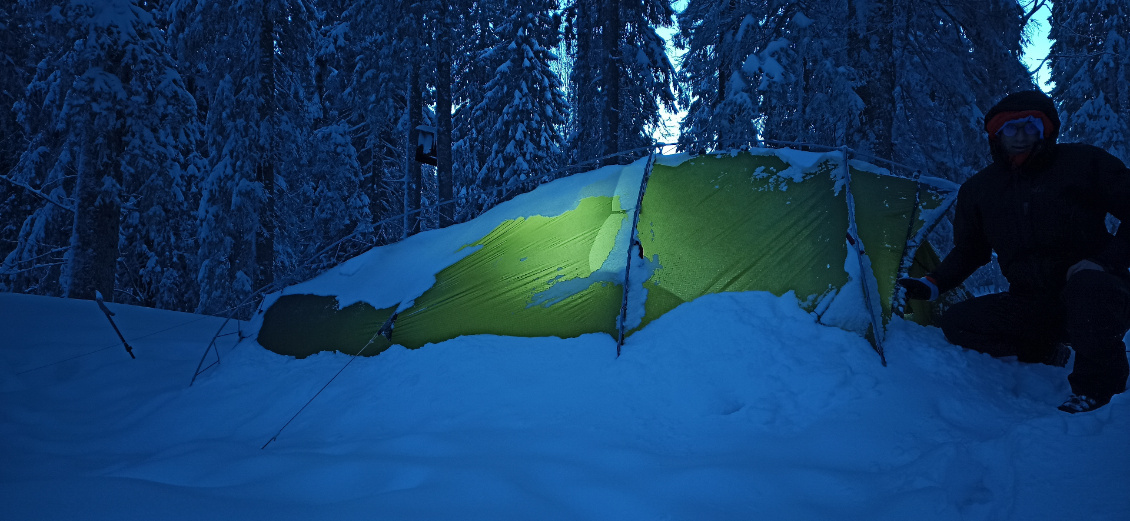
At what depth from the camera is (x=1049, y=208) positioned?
9.09 feet

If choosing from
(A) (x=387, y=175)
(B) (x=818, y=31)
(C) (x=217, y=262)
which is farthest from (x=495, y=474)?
(A) (x=387, y=175)

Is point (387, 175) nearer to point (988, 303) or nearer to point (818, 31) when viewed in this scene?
point (818, 31)

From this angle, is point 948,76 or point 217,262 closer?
point 948,76

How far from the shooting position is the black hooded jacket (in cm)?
266

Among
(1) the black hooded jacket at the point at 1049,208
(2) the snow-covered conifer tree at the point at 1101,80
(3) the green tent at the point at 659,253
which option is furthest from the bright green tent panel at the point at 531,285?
(2) the snow-covered conifer tree at the point at 1101,80

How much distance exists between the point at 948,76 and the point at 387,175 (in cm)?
1336

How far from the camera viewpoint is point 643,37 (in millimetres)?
12438

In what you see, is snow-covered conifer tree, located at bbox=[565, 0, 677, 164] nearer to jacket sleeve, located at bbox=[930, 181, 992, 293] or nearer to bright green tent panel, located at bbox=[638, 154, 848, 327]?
bright green tent panel, located at bbox=[638, 154, 848, 327]

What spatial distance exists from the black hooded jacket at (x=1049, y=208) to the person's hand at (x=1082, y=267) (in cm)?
5

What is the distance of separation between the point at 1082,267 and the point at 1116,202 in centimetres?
36

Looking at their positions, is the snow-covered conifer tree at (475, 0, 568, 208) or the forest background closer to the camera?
the forest background

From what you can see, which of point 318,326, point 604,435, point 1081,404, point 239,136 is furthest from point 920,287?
point 239,136

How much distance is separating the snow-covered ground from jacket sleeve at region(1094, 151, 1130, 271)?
74cm

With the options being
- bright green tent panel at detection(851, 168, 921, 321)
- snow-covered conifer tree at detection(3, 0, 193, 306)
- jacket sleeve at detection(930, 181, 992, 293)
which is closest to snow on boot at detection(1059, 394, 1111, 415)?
jacket sleeve at detection(930, 181, 992, 293)
